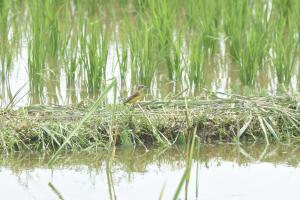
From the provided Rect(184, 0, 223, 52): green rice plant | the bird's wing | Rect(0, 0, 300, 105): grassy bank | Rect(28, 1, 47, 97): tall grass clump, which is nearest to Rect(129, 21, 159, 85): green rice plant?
Rect(0, 0, 300, 105): grassy bank

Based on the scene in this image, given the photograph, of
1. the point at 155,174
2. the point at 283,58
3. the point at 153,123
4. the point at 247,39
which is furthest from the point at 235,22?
the point at 155,174

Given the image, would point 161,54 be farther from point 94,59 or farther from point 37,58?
point 37,58

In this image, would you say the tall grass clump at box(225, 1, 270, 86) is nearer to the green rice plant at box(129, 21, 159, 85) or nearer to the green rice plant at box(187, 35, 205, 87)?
the green rice plant at box(187, 35, 205, 87)

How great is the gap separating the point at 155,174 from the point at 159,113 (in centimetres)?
75

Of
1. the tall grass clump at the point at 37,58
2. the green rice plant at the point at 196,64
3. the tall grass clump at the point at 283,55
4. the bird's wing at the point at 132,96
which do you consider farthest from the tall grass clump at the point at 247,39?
the tall grass clump at the point at 37,58

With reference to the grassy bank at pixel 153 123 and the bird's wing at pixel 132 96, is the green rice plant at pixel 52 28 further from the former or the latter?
the bird's wing at pixel 132 96

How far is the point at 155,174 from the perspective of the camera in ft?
17.9

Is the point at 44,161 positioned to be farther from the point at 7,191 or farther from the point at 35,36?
the point at 35,36

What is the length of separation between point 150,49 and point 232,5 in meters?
1.30

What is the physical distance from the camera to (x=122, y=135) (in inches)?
233

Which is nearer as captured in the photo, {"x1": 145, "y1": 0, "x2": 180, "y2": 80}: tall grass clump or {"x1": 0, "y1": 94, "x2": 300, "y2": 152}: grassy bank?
{"x1": 0, "y1": 94, "x2": 300, "y2": 152}: grassy bank

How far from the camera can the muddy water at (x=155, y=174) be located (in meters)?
5.02

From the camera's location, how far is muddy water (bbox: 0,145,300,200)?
16.5ft

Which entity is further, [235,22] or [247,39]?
[235,22]
